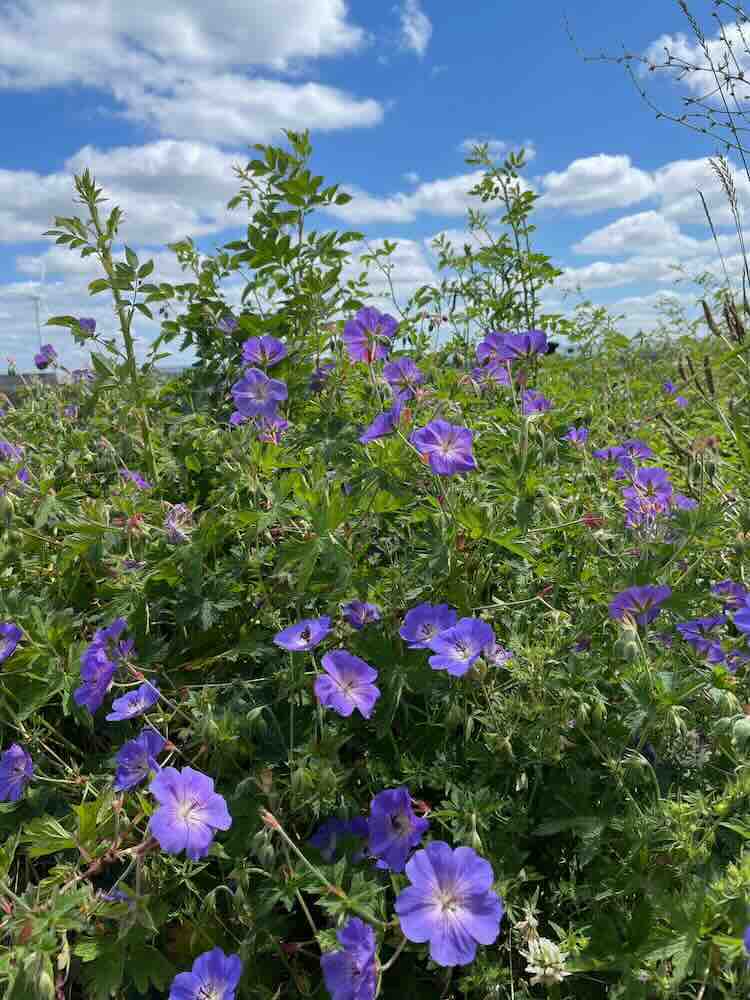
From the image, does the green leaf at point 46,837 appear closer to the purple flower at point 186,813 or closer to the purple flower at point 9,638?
the purple flower at point 186,813

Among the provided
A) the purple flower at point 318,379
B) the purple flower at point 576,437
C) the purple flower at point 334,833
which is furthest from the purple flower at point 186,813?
the purple flower at point 318,379

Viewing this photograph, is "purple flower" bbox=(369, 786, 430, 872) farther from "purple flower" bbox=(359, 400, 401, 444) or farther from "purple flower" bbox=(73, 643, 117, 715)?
"purple flower" bbox=(359, 400, 401, 444)

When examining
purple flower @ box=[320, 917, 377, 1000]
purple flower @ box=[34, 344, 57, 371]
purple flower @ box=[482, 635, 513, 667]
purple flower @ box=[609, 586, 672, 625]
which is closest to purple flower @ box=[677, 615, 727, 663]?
purple flower @ box=[609, 586, 672, 625]

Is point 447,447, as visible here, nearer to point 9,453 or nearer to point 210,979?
point 210,979

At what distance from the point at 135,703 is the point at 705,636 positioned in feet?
3.94

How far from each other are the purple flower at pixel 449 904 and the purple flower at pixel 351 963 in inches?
2.7

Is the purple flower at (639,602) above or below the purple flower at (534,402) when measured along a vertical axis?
below

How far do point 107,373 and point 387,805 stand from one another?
4.90ft

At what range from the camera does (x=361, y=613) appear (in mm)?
1597

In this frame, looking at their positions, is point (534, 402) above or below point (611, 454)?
above

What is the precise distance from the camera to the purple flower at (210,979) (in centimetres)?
122

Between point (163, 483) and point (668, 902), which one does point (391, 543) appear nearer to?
point (163, 483)

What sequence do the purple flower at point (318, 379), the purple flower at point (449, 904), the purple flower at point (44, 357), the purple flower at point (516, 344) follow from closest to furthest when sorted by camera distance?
the purple flower at point (449, 904)
the purple flower at point (516, 344)
the purple flower at point (318, 379)
the purple flower at point (44, 357)

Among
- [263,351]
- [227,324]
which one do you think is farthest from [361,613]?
[227,324]
